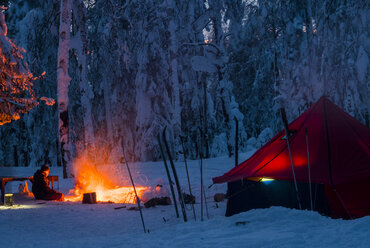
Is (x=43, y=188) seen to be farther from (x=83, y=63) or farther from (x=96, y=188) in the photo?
(x=83, y=63)

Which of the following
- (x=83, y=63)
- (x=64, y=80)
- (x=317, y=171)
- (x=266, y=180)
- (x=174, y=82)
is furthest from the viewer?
(x=174, y=82)

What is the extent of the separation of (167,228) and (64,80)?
846 centimetres

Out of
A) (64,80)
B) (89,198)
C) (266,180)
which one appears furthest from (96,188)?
(266,180)

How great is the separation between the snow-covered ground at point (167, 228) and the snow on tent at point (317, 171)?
41cm

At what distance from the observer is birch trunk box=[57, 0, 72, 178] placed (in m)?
13.3

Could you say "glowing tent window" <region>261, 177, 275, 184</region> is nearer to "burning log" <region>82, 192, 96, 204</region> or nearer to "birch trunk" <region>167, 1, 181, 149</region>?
"burning log" <region>82, 192, 96, 204</region>

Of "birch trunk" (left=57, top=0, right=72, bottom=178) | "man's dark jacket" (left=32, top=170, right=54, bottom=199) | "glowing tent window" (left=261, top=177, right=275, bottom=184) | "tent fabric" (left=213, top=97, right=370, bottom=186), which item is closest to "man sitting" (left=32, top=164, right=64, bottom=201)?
"man's dark jacket" (left=32, top=170, right=54, bottom=199)

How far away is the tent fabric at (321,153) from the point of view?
6.15 meters

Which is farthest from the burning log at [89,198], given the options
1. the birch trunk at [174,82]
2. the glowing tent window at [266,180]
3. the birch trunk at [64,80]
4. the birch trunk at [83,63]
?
the birch trunk at [174,82]

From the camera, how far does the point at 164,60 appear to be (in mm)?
17703

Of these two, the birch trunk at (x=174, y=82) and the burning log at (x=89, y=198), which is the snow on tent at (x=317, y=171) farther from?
the birch trunk at (x=174, y=82)

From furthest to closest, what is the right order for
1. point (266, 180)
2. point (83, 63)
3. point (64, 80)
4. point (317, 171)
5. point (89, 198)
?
point (83, 63) → point (64, 80) → point (89, 198) → point (266, 180) → point (317, 171)

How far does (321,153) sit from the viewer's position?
6512mm

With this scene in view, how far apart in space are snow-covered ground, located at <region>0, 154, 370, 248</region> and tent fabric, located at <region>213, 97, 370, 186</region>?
24.5 inches
